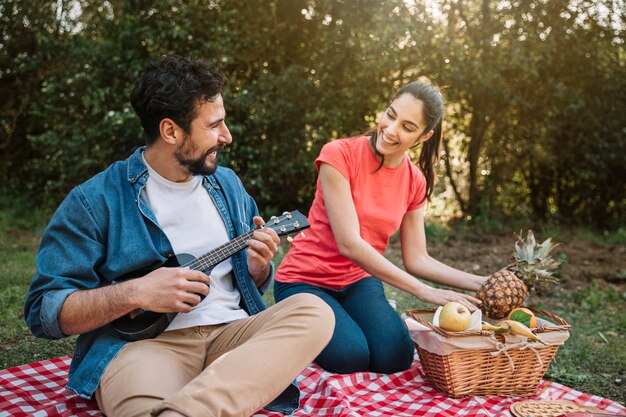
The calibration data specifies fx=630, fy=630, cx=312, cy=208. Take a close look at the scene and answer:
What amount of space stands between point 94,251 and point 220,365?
719mm

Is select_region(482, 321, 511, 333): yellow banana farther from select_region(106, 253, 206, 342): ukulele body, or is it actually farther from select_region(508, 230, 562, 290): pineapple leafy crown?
select_region(106, 253, 206, 342): ukulele body

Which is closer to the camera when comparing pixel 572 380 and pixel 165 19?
pixel 572 380

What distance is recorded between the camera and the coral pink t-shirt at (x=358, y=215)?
361 cm

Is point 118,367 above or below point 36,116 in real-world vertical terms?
below

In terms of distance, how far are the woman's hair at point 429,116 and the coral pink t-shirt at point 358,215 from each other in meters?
0.10

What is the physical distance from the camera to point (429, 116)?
11.6ft

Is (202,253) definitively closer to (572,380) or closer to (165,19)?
(572,380)

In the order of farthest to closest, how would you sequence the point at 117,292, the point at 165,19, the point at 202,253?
the point at 165,19 → the point at 202,253 → the point at 117,292

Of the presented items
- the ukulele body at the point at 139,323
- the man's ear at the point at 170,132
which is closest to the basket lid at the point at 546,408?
the ukulele body at the point at 139,323

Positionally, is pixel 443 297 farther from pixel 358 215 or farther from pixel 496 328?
pixel 358 215

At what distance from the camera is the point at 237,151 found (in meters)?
7.93

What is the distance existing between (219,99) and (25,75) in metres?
7.32

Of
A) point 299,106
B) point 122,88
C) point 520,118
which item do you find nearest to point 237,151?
point 299,106

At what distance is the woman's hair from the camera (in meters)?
3.55
